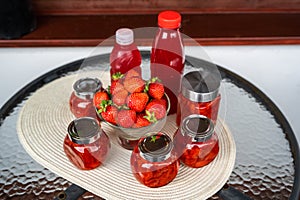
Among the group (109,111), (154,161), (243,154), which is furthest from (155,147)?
(243,154)

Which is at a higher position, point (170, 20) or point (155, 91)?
point (170, 20)

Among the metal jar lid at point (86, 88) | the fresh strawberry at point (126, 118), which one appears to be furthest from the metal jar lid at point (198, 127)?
the metal jar lid at point (86, 88)

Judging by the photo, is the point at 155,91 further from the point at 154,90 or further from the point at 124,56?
the point at 124,56

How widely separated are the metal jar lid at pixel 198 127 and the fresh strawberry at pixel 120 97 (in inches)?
5.6

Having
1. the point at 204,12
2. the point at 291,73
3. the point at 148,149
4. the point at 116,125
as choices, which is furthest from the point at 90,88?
the point at 291,73

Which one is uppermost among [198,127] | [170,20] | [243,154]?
[170,20]

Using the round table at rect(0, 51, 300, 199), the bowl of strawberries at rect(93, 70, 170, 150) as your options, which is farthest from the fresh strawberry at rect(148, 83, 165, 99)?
the round table at rect(0, 51, 300, 199)

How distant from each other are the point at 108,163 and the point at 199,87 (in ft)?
0.89

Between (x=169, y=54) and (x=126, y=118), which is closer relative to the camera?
(x=126, y=118)

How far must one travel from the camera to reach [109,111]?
919 mm

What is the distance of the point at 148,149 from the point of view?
2.80ft

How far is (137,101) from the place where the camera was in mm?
906

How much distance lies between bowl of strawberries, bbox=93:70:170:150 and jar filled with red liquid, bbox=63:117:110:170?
0.12ft

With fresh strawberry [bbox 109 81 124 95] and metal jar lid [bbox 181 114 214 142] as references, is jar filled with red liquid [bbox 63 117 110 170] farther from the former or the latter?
metal jar lid [bbox 181 114 214 142]
